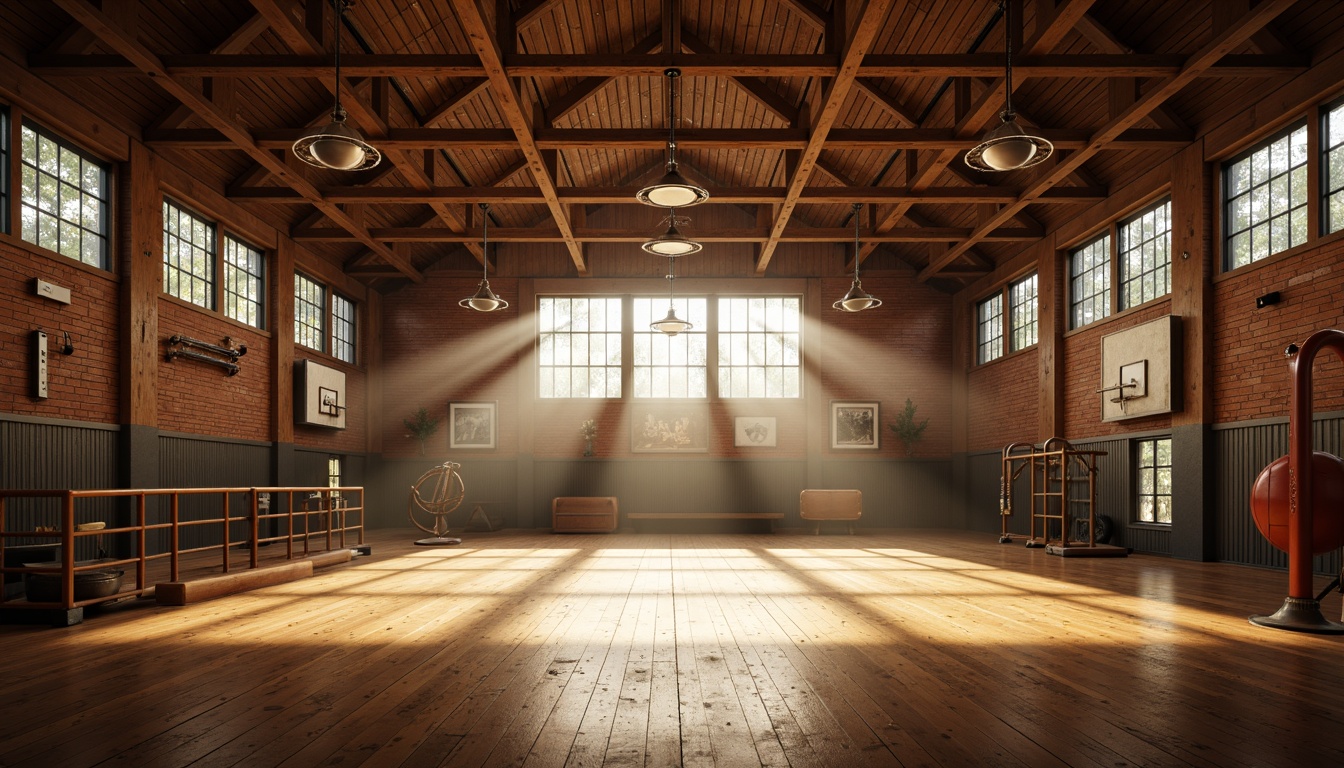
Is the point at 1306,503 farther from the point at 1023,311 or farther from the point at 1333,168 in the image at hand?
the point at 1023,311

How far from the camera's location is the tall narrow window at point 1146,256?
9688 millimetres

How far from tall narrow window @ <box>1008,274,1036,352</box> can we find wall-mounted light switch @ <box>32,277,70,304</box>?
12248mm

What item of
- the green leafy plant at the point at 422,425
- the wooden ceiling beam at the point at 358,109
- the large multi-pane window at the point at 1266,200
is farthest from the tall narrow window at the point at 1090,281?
the green leafy plant at the point at 422,425

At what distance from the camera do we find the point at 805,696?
328 centimetres

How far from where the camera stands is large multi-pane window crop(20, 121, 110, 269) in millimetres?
7242

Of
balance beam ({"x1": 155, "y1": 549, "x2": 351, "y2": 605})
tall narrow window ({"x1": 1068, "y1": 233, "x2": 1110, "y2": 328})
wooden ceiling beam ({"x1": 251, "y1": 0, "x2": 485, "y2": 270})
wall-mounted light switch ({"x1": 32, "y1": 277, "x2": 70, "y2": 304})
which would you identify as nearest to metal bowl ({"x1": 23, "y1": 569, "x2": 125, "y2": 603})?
balance beam ({"x1": 155, "y1": 549, "x2": 351, "y2": 605})

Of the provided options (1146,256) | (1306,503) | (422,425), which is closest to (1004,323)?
(1146,256)

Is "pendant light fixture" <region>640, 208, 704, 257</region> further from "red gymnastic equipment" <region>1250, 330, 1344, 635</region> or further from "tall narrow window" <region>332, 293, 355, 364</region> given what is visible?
"tall narrow window" <region>332, 293, 355, 364</region>

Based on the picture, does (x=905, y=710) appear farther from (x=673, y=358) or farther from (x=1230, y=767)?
(x=673, y=358)

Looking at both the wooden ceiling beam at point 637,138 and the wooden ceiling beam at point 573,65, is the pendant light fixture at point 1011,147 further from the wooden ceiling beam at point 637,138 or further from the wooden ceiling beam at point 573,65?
the wooden ceiling beam at point 637,138

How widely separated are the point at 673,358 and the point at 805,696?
1226 cm

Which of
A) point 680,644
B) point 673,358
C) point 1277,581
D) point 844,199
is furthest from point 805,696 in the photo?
point 673,358

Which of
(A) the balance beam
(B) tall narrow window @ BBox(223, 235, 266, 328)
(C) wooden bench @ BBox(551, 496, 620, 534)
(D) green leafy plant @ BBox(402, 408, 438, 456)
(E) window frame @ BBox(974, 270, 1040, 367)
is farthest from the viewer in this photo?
(D) green leafy plant @ BBox(402, 408, 438, 456)

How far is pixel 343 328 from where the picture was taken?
565 inches
